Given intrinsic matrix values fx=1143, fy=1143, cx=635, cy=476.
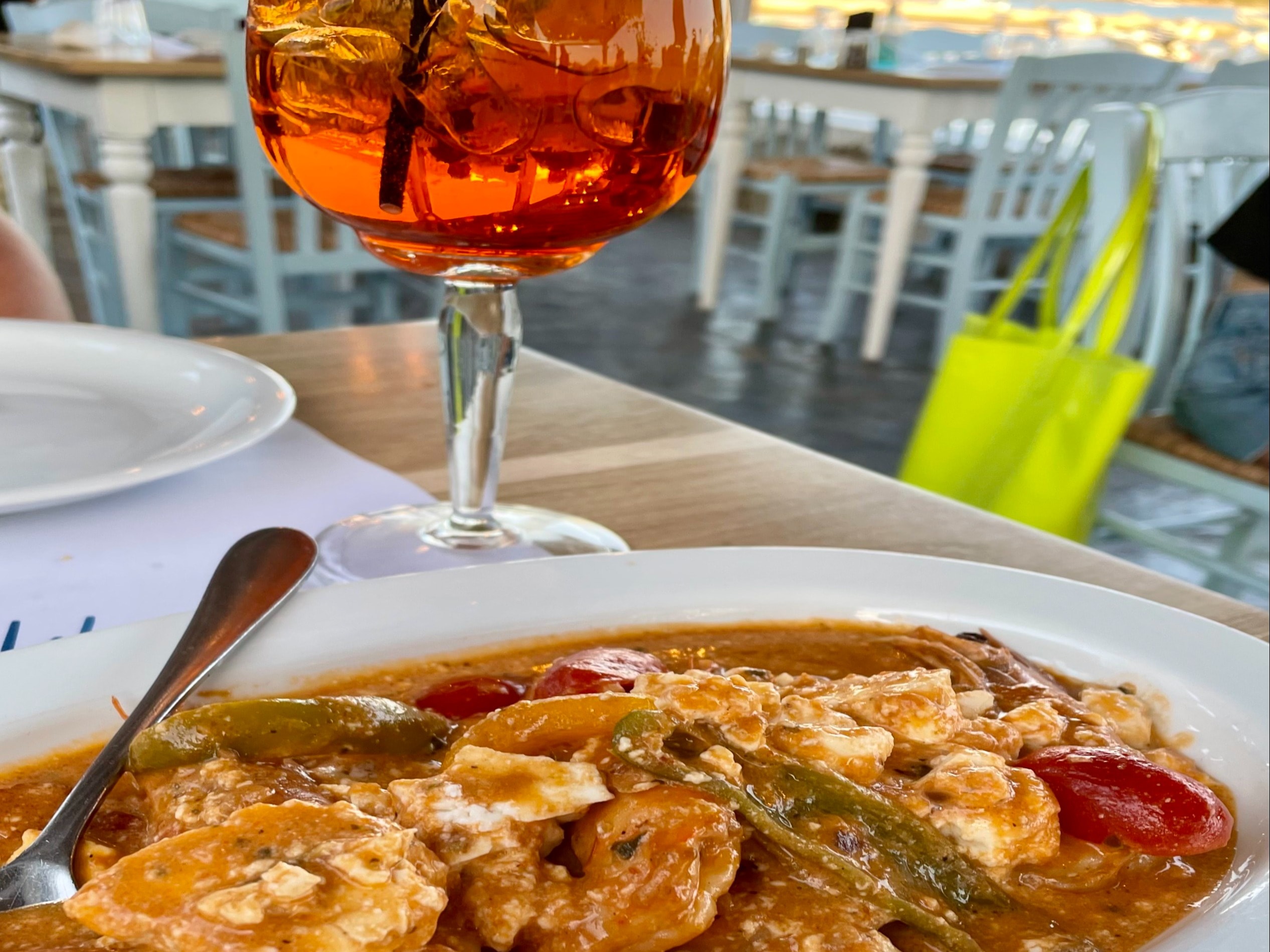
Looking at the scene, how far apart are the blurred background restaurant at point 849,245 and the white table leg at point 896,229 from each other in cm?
1

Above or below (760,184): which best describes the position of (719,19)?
above

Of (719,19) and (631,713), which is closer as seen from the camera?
(631,713)

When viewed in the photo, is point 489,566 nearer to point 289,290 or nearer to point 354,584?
point 354,584

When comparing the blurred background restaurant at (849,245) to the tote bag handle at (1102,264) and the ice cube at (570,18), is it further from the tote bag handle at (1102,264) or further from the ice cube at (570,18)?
the ice cube at (570,18)

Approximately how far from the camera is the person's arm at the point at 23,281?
1.37 meters

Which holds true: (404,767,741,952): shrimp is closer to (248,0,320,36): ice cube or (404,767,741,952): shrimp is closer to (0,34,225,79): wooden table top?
(248,0,320,36): ice cube

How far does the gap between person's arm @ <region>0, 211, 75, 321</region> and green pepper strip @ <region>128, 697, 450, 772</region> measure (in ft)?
3.48

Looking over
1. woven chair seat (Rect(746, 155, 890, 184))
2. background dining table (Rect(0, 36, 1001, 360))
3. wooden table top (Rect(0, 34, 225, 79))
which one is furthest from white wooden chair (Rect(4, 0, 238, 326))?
woven chair seat (Rect(746, 155, 890, 184))

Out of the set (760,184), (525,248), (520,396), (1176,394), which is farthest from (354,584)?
(760,184)

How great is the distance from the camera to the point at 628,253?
279 inches

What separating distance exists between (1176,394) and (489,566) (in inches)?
70.4

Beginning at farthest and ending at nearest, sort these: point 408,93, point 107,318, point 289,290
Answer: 1. point 289,290
2. point 107,318
3. point 408,93

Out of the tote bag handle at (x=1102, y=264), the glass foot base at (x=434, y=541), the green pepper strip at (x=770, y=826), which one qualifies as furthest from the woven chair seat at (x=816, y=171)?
the green pepper strip at (x=770, y=826)

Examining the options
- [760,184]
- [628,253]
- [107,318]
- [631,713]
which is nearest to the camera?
[631,713]
